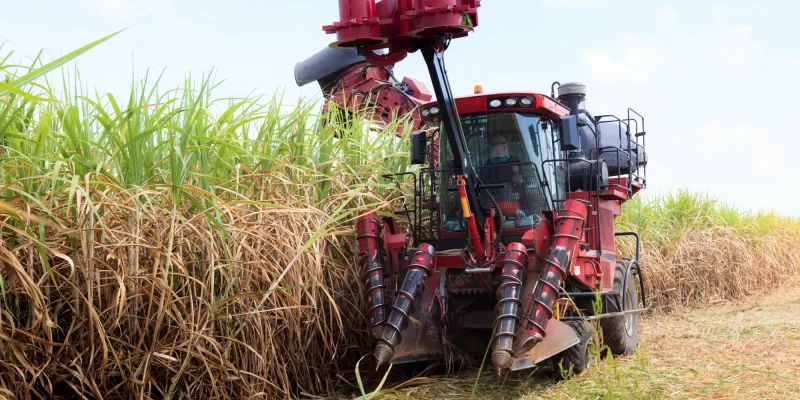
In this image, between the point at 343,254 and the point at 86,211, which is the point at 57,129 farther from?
the point at 343,254

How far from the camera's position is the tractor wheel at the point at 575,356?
5.12 metres

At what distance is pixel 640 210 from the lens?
37.9 feet

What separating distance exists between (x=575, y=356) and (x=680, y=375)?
32.5 inches

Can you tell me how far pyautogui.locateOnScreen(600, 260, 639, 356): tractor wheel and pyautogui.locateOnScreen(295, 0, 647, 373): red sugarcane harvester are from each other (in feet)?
0.06

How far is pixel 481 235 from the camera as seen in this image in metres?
5.37

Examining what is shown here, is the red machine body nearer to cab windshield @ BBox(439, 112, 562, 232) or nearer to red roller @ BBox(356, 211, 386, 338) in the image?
cab windshield @ BBox(439, 112, 562, 232)

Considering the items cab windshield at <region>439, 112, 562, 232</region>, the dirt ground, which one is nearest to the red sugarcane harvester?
cab windshield at <region>439, 112, 562, 232</region>

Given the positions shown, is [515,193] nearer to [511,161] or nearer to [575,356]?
[511,161]

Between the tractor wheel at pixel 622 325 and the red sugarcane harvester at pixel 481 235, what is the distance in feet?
0.06

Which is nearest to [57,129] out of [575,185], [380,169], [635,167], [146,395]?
[146,395]

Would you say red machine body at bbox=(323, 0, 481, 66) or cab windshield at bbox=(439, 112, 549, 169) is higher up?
red machine body at bbox=(323, 0, 481, 66)

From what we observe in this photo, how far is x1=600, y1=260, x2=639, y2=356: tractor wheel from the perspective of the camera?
6.11 meters

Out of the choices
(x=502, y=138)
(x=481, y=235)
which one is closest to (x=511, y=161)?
(x=502, y=138)

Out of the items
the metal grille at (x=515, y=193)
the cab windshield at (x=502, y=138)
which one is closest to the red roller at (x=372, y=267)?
the metal grille at (x=515, y=193)
